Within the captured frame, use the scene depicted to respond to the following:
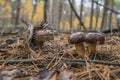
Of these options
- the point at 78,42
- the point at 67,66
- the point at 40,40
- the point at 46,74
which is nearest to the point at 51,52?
the point at 40,40

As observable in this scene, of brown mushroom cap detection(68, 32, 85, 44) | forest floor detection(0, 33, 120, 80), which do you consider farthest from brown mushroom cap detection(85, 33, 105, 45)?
forest floor detection(0, 33, 120, 80)

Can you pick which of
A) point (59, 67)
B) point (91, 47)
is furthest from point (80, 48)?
point (59, 67)

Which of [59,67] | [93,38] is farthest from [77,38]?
[59,67]

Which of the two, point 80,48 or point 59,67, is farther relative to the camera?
point 80,48

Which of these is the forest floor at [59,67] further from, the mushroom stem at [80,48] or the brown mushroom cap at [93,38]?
the brown mushroom cap at [93,38]

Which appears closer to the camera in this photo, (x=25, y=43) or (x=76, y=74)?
(x=76, y=74)

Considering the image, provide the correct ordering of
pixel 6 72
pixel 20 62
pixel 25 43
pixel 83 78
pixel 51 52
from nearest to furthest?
1. pixel 83 78
2. pixel 6 72
3. pixel 20 62
4. pixel 51 52
5. pixel 25 43

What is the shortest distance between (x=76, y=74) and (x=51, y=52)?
0.57 m

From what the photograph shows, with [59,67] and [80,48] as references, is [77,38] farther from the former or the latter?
[59,67]

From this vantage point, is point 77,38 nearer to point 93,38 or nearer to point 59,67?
point 93,38

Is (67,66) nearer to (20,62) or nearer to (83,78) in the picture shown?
(83,78)

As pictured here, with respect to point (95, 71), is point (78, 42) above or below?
above

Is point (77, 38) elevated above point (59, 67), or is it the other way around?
point (77, 38)

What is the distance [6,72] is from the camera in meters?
1.38
